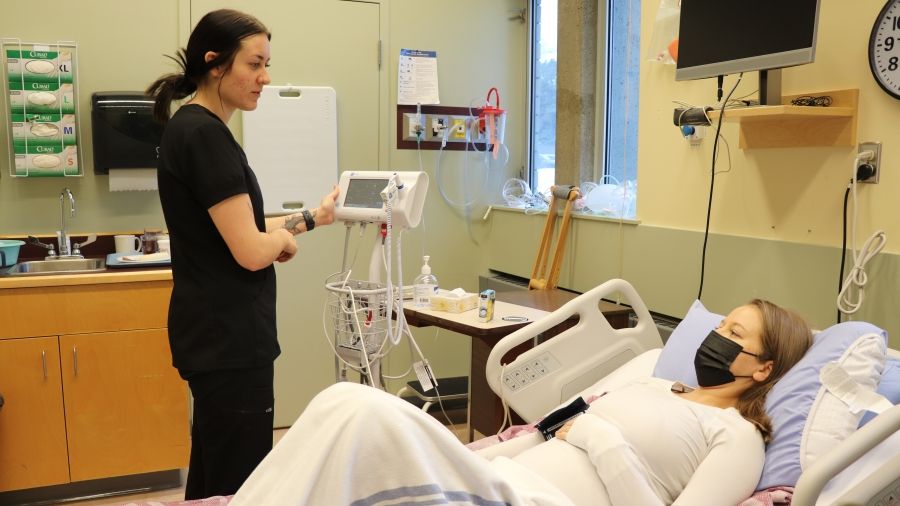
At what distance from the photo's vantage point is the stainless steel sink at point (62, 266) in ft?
10.2

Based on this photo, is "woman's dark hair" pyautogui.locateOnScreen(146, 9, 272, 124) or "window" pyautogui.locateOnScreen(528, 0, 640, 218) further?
"window" pyautogui.locateOnScreen(528, 0, 640, 218)

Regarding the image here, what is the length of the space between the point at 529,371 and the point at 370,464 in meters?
1.04

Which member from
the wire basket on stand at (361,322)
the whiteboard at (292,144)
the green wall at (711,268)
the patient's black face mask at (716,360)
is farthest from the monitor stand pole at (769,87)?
the whiteboard at (292,144)

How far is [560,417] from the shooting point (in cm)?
192

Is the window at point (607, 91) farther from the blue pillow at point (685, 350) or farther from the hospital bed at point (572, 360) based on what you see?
the blue pillow at point (685, 350)

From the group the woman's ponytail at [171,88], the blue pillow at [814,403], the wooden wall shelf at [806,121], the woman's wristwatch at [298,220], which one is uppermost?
the woman's ponytail at [171,88]

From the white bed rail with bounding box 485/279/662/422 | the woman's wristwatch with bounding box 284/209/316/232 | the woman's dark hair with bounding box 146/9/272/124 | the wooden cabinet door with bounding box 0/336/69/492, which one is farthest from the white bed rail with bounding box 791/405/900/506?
the wooden cabinet door with bounding box 0/336/69/492

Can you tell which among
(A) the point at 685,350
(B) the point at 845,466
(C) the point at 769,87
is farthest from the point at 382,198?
(B) the point at 845,466

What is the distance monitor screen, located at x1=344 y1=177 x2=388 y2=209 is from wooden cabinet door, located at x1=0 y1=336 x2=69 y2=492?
1.40 metres

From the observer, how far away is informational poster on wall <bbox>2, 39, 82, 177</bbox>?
3191 mm

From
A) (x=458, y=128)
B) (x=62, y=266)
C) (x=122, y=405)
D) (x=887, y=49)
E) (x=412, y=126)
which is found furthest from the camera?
(x=458, y=128)

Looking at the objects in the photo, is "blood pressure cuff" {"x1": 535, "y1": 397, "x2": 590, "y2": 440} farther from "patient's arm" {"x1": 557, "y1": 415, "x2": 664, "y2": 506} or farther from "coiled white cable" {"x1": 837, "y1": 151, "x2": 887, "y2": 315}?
"coiled white cable" {"x1": 837, "y1": 151, "x2": 887, "y2": 315}

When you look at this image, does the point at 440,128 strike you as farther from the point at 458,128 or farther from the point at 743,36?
the point at 743,36

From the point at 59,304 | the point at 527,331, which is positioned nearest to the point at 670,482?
the point at 527,331
